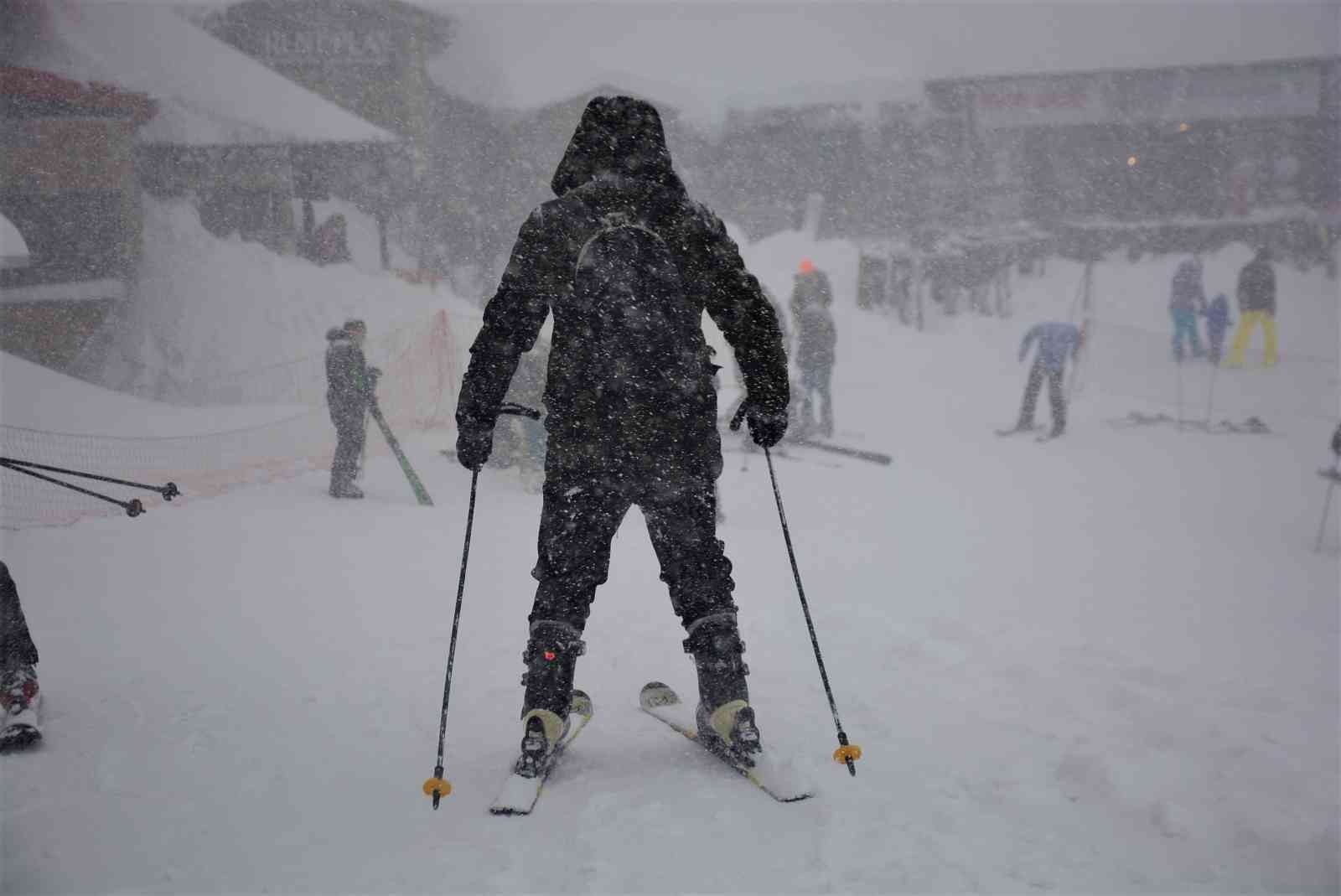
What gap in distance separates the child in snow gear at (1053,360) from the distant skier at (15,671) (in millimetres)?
10487

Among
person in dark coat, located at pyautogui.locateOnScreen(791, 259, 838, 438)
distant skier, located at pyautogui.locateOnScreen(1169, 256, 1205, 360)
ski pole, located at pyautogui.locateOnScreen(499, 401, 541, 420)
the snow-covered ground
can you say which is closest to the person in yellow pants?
distant skier, located at pyautogui.locateOnScreen(1169, 256, 1205, 360)

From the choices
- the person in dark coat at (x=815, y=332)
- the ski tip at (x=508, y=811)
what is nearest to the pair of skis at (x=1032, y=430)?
the person in dark coat at (x=815, y=332)

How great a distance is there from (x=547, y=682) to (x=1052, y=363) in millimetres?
10150

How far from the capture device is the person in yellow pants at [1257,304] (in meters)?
16.0

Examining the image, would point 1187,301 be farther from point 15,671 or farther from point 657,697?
point 15,671

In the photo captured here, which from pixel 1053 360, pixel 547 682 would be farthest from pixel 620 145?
pixel 1053 360

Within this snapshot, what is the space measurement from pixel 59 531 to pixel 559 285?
5839 millimetres

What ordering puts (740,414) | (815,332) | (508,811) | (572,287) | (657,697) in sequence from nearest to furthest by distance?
(508,811), (572,287), (740,414), (657,697), (815,332)

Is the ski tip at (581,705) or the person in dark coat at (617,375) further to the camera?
the ski tip at (581,705)

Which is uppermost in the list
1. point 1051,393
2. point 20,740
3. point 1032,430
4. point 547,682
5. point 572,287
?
point 572,287

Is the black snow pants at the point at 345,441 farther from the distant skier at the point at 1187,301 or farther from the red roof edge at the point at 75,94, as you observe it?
the distant skier at the point at 1187,301

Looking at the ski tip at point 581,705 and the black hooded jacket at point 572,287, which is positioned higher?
the black hooded jacket at point 572,287

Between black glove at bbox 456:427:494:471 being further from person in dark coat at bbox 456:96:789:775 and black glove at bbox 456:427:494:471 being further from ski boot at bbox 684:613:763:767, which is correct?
ski boot at bbox 684:613:763:767

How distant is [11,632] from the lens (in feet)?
10.1
